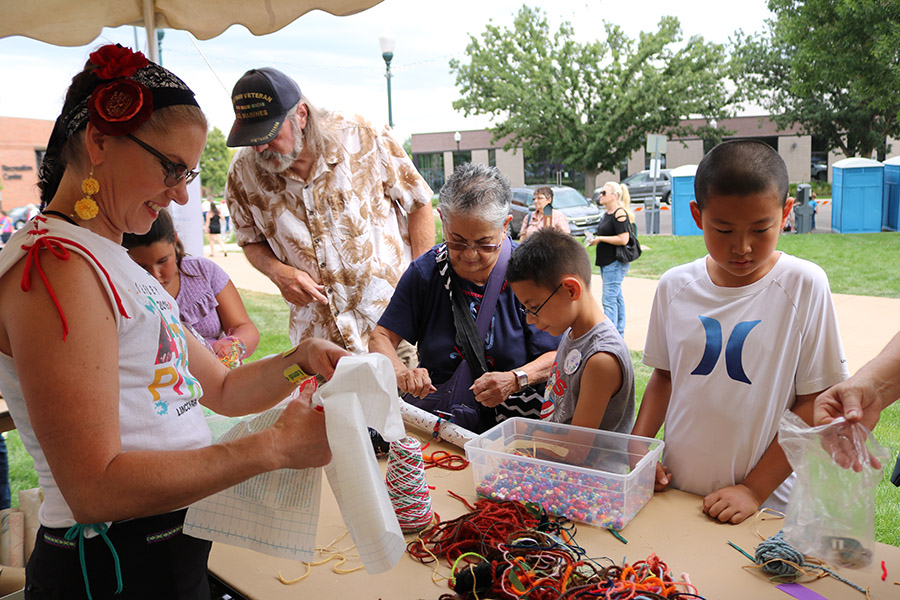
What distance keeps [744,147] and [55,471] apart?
5.19ft

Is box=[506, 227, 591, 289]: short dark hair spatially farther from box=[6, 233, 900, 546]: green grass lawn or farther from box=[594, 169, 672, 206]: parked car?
box=[594, 169, 672, 206]: parked car

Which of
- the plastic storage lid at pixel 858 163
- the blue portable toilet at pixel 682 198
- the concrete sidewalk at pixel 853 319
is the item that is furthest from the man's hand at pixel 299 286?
the plastic storage lid at pixel 858 163

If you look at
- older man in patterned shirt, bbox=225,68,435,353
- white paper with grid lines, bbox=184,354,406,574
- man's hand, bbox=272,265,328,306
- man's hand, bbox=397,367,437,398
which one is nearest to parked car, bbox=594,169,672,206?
older man in patterned shirt, bbox=225,68,435,353

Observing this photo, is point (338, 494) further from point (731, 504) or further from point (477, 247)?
point (477, 247)

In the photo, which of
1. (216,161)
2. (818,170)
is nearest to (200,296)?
(818,170)


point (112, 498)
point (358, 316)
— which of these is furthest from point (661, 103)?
point (112, 498)

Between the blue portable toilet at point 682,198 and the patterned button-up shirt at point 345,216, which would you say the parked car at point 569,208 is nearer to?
the blue portable toilet at point 682,198

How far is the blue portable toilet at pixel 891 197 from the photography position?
41.1ft

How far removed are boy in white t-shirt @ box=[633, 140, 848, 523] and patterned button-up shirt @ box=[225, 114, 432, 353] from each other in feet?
4.35

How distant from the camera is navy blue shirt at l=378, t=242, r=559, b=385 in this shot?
2.25 metres

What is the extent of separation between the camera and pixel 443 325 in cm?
233

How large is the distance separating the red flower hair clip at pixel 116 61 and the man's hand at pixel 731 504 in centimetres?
149

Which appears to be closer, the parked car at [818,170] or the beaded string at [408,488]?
the beaded string at [408,488]

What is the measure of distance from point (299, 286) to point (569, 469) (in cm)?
149
